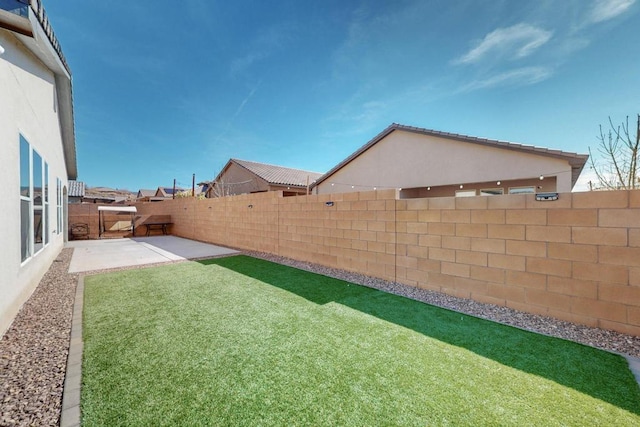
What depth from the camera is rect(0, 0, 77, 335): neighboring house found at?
3219 mm

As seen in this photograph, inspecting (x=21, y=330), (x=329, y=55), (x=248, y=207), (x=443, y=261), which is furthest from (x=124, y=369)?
(x=329, y=55)

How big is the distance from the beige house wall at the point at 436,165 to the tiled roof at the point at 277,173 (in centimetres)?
428

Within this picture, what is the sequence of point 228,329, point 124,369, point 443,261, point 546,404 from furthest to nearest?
point 443,261 → point 228,329 → point 124,369 → point 546,404

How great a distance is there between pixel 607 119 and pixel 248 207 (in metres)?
11.0

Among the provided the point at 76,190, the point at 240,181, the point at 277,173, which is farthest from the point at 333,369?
the point at 76,190

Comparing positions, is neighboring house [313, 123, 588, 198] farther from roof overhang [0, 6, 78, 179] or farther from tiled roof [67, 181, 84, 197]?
tiled roof [67, 181, 84, 197]

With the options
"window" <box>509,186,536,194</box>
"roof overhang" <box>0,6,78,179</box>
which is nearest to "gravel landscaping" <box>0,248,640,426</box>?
"roof overhang" <box>0,6,78,179</box>

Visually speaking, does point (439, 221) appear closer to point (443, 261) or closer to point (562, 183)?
point (443, 261)

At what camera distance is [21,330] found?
11.1 ft

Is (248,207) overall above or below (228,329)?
above

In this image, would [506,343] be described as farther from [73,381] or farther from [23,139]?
[23,139]

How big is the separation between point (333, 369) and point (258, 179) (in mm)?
16527

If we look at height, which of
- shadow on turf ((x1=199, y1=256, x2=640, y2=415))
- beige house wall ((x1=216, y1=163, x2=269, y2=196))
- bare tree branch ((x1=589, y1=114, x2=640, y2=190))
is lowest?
shadow on turf ((x1=199, y1=256, x2=640, y2=415))

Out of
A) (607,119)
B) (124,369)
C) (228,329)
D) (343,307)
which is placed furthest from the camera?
(607,119)
